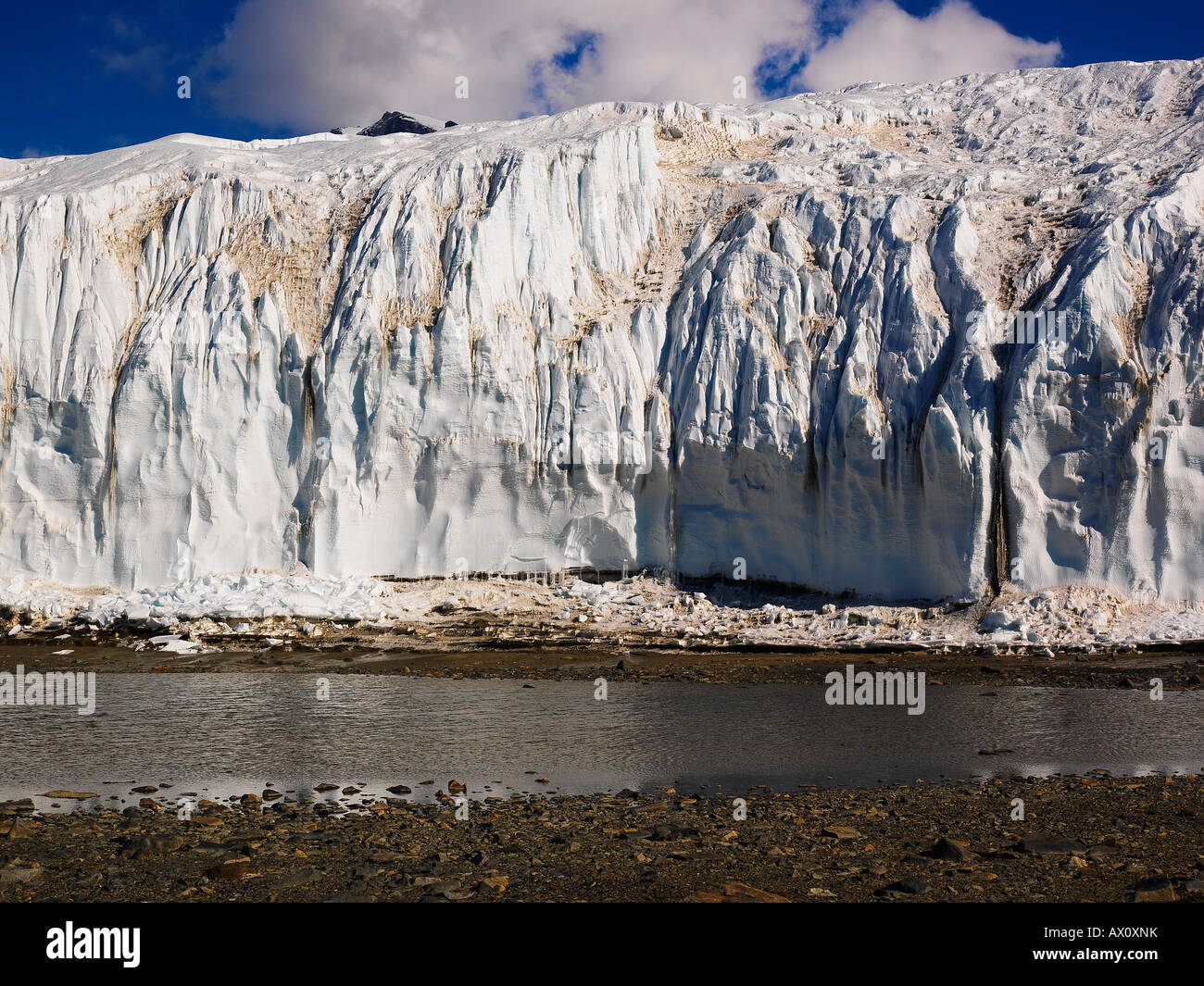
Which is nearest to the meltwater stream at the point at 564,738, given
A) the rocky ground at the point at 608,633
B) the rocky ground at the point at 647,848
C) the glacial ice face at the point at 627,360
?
the rocky ground at the point at 647,848

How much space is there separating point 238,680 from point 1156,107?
85.1ft

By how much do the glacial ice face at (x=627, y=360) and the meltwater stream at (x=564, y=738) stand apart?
249 inches

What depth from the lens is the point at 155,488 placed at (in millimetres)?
23359

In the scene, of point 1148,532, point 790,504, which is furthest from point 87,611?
point 1148,532

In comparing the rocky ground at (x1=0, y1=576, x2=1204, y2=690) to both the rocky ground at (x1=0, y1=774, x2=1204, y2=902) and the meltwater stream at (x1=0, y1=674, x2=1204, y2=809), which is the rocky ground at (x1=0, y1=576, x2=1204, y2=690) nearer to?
the meltwater stream at (x1=0, y1=674, x2=1204, y2=809)

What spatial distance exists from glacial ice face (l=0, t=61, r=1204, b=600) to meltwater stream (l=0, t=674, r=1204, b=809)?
6.33 metres

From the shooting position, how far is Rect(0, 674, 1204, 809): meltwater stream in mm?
10305

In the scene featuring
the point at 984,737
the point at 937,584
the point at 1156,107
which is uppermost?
the point at 1156,107

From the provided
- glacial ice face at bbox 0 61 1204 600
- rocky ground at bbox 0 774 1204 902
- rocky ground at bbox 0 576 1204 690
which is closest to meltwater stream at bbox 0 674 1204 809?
rocky ground at bbox 0 774 1204 902

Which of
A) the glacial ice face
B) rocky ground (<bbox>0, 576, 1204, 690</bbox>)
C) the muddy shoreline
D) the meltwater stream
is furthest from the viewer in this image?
the glacial ice face

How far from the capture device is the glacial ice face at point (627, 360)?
19516mm

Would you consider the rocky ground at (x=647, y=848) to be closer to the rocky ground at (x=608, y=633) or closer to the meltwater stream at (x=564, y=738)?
the meltwater stream at (x=564, y=738)
